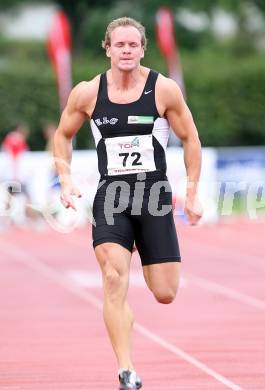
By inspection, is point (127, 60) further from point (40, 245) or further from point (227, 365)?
point (40, 245)

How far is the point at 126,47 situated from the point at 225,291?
787cm

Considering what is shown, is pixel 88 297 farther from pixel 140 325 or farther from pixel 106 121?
pixel 106 121

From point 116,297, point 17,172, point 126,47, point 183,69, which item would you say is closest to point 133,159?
point 126,47

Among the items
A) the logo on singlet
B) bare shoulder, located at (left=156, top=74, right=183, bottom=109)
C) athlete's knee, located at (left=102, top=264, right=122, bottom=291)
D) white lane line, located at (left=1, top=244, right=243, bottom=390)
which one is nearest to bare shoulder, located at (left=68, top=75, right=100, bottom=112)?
the logo on singlet

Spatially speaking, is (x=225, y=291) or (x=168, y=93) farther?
(x=225, y=291)

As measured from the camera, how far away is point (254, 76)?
4262 centimetres

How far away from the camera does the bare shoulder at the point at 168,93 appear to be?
26.8 ft

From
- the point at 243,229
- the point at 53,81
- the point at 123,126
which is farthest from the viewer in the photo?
the point at 53,81

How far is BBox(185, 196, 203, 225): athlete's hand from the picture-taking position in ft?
27.1

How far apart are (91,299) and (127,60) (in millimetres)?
6862

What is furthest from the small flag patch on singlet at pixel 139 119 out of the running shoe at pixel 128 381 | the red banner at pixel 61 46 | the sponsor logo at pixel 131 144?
the red banner at pixel 61 46

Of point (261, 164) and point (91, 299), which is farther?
point (261, 164)

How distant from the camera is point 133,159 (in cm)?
817

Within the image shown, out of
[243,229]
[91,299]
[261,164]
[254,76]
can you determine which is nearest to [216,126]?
[254,76]
